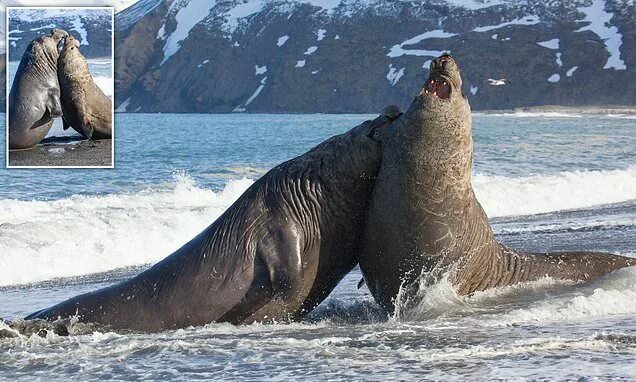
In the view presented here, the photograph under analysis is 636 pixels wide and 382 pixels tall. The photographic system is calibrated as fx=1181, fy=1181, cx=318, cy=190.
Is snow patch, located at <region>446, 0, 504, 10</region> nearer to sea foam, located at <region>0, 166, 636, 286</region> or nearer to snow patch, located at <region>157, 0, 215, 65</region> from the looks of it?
snow patch, located at <region>157, 0, 215, 65</region>

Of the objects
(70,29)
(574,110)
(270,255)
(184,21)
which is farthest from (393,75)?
(270,255)

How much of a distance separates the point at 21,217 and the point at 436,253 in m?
15.6

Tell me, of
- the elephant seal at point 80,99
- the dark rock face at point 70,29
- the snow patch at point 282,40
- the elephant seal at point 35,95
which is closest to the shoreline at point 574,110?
the snow patch at point 282,40

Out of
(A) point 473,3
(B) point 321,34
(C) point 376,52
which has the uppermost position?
(A) point 473,3

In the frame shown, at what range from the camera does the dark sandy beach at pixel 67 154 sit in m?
18.2

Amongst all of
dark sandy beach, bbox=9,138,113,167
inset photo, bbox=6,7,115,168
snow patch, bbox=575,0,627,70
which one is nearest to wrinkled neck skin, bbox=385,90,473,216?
inset photo, bbox=6,7,115,168

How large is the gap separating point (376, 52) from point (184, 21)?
66.7 ft

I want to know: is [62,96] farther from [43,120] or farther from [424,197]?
[424,197]

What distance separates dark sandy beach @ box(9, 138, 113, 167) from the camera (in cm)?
1822

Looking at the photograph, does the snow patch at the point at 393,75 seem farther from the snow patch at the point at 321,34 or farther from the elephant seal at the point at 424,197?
the elephant seal at the point at 424,197

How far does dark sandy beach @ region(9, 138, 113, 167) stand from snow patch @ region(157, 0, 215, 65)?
3598 inches

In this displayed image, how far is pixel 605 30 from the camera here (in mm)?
121000

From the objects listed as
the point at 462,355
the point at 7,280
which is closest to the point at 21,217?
the point at 7,280

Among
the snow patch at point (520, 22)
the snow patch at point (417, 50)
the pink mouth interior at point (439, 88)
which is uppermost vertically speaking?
the snow patch at point (520, 22)
